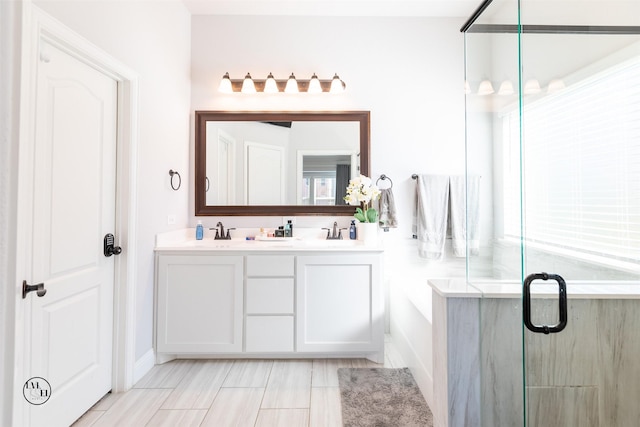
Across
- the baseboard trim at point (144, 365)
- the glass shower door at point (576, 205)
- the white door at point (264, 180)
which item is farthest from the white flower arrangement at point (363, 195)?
the baseboard trim at point (144, 365)

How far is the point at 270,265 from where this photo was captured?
8.07ft

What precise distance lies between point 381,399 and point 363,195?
1.48 m

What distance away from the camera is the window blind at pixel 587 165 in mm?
1130

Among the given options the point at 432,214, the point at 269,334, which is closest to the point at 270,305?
the point at 269,334

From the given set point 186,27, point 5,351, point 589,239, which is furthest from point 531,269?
point 186,27

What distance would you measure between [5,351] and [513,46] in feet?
5.13

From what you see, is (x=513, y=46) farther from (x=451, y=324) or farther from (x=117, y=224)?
(x=117, y=224)

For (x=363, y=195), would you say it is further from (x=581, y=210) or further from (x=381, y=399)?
(x=581, y=210)

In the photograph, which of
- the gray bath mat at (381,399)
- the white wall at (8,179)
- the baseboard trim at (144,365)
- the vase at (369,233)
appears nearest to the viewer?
the white wall at (8,179)

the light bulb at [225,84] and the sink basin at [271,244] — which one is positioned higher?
the light bulb at [225,84]

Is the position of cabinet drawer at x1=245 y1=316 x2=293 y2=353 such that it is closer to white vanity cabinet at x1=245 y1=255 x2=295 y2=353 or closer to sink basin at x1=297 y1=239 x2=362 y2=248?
white vanity cabinet at x1=245 y1=255 x2=295 y2=353

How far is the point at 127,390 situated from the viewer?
210 centimetres

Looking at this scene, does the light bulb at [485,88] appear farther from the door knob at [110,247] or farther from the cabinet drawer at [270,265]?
the door knob at [110,247]

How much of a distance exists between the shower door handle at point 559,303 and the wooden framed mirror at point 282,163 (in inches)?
76.5
